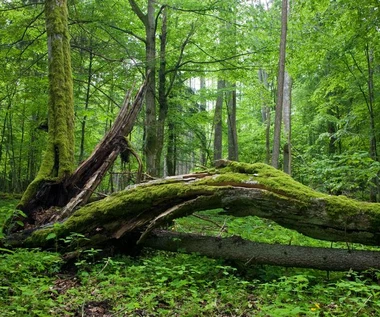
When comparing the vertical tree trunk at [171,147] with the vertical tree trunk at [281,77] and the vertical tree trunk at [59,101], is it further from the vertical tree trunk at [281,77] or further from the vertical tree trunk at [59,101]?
the vertical tree trunk at [59,101]

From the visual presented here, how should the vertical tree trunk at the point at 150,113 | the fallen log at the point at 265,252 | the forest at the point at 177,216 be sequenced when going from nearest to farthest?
the forest at the point at 177,216
the fallen log at the point at 265,252
the vertical tree trunk at the point at 150,113

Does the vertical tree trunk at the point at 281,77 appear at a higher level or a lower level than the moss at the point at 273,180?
higher

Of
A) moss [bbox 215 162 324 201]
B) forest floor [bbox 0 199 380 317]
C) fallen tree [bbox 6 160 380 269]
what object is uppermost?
moss [bbox 215 162 324 201]

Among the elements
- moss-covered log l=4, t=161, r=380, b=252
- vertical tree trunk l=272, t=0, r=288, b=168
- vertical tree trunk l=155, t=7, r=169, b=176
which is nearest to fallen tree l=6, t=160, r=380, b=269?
moss-covered log l=4, t=161, r=380, b=252

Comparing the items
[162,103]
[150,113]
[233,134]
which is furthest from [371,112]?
[150,113]

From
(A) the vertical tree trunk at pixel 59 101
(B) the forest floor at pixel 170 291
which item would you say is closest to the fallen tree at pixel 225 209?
(B) the forest floor at pixel 170 291

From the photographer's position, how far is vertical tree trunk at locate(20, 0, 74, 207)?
6125mm

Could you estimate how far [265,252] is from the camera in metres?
4.54

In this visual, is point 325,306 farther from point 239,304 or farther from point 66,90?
point 66,90

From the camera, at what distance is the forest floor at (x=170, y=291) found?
3.15 m

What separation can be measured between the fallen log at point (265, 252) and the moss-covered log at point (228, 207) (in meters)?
0.23

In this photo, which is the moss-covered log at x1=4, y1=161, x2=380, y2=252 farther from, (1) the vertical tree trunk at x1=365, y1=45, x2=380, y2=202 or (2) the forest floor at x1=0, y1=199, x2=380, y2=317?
(1) the vertical tree trunk at x1=365, y1=45, x2=380, y2=202

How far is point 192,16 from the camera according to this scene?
11.0 m

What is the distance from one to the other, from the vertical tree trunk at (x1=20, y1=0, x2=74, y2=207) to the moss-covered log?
4.48 feet
